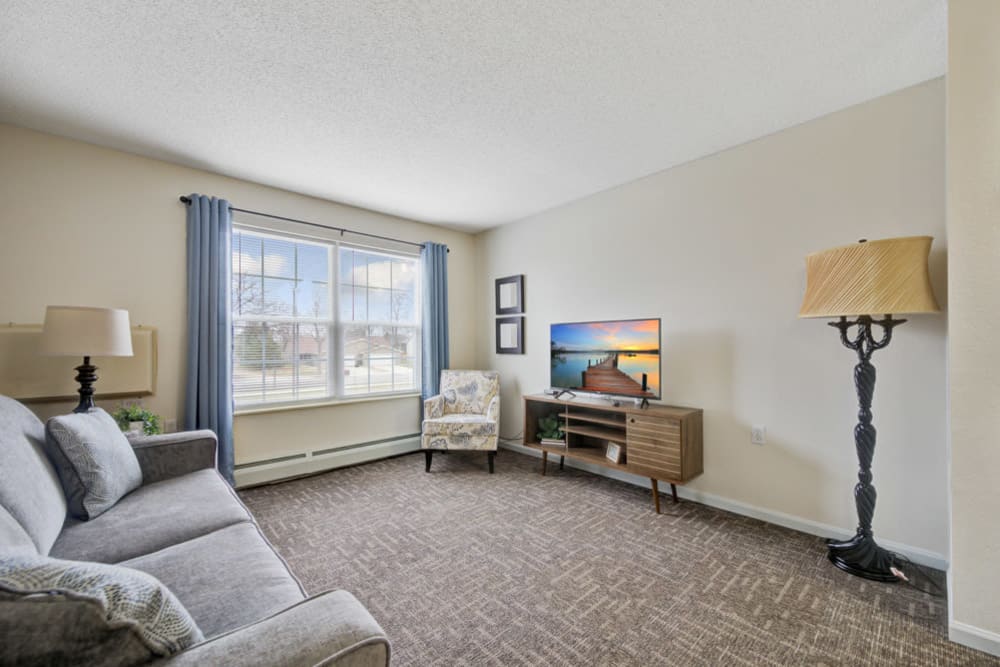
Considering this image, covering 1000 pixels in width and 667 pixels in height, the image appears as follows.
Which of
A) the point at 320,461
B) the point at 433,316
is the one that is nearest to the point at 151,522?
the point at 320,461

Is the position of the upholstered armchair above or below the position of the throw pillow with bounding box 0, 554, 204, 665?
below

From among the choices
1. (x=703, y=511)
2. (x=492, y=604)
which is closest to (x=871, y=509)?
(x=703, y=511)

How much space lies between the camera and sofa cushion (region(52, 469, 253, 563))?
54.8 inches

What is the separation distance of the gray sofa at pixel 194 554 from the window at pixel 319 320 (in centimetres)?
141

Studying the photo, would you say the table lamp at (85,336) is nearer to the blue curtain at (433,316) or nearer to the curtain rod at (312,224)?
the curtain rod at (312,224)

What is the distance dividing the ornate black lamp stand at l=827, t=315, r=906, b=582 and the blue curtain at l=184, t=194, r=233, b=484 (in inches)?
158

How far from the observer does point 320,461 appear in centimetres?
363

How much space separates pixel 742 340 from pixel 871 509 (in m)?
1.10

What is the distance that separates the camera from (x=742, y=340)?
2689 mm

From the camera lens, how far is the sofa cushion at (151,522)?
4.57 ft

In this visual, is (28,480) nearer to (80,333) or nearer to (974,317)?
(80,333)

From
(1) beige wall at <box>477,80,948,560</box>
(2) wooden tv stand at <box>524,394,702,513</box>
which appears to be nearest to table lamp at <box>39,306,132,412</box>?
(2) wooden tv stand at <box>524,394,702,513</box>

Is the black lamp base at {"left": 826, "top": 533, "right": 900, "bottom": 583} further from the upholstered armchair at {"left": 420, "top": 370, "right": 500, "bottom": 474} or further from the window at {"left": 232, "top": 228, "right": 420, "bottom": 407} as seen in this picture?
the window at {"left": 232, "top": 228, "right": 420, "bottom": 407}

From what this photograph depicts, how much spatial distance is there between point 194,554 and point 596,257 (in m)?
3.25
